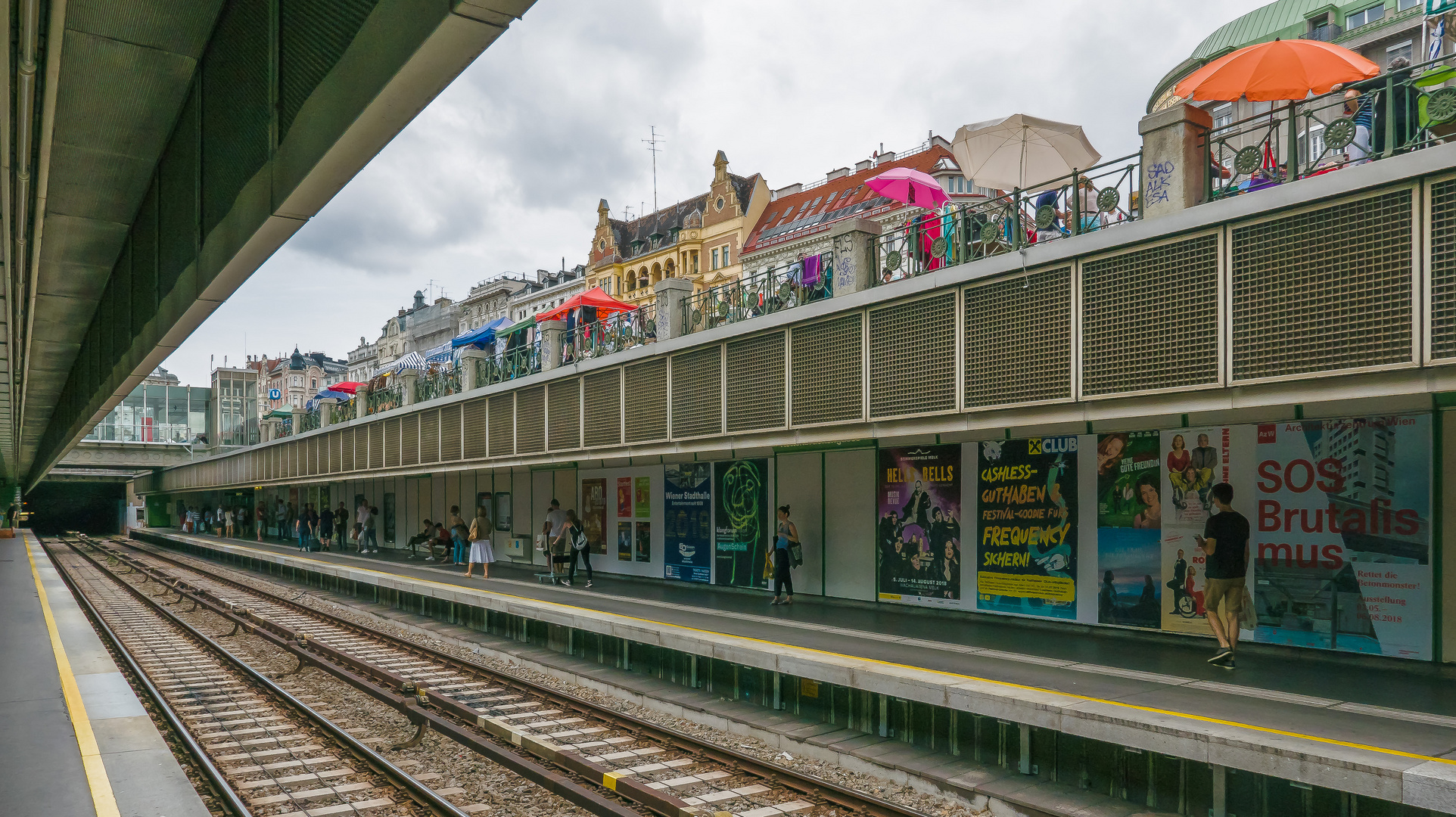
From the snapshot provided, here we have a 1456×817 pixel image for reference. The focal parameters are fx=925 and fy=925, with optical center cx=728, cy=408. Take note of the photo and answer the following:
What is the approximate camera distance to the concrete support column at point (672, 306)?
58.7 feet

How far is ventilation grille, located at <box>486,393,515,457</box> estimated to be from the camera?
23464mm

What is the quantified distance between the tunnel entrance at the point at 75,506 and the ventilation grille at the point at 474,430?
7683cm

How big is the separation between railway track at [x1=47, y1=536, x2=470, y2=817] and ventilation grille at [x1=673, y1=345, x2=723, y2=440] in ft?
24.7

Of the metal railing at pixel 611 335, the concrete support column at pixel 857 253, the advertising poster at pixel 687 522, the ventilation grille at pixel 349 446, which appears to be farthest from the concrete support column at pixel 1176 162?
the ventilation grille at pixel 349 446

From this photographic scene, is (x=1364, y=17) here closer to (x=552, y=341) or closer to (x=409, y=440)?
(x=552, y=341)

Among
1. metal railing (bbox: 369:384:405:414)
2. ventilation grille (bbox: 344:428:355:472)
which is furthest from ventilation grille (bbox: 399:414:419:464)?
ventilation grille (bbox: 344:428:355:472)

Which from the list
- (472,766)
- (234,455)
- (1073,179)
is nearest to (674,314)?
(1073,179)

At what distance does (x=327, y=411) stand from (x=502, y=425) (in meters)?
17.7

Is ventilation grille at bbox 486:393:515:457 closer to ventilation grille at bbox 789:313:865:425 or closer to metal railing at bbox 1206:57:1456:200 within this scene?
ventilation grille at bbox 789:313:865:425

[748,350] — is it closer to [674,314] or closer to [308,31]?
[674,314]

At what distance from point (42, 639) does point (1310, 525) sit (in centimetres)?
1713

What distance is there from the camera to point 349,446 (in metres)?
34.6

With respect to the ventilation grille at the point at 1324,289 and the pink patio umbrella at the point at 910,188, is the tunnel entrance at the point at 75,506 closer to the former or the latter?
the pink patio umbrella at the point at 910,188

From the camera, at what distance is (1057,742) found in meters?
8.50
